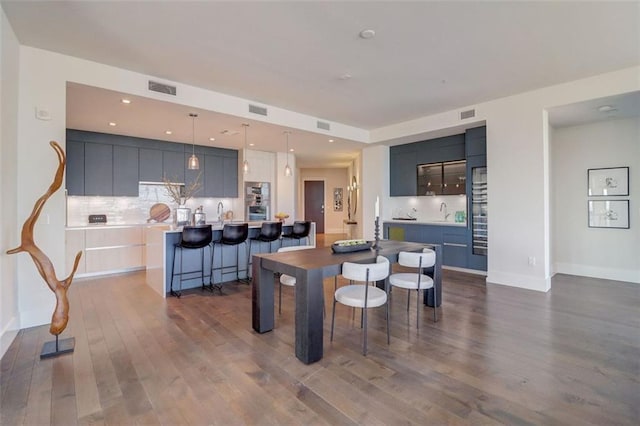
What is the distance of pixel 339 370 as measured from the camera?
2.37 metres

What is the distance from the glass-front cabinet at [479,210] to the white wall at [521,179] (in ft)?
1.39

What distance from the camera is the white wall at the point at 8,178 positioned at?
8.70 ft

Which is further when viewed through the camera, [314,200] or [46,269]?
[314,200]

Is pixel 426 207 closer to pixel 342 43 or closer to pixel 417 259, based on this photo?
pixel 417 259

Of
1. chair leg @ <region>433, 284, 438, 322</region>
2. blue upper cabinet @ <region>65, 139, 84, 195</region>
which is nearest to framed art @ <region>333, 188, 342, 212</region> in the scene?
blue upper cabinet @ <region>65, 139, 84, 195</region>

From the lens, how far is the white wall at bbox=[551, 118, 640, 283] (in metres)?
4.97

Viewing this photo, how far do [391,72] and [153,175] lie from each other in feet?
17.1

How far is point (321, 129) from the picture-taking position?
5969 mm

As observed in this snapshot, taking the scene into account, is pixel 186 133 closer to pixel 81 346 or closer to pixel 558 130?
pixel 81 346

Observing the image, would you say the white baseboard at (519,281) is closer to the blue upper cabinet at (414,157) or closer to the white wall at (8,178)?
the blue upper cabinet at (414,157)

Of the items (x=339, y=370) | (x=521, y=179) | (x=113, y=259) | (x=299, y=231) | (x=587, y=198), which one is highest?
(x=521, y=179)

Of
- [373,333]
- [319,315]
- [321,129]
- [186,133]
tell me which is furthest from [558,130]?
[186,133]

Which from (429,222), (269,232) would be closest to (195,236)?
(269,232)

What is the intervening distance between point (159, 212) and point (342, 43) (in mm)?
5422
